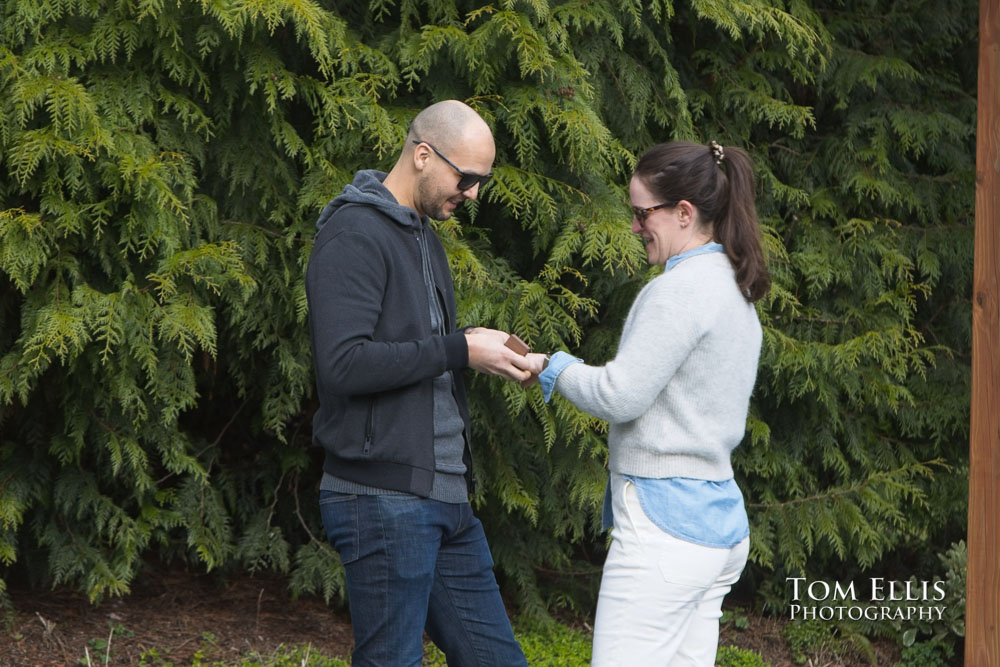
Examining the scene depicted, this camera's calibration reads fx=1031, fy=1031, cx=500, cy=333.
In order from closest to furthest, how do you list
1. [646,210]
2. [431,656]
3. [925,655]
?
1. [646,210]
2. [431,656]
3. [925,655]

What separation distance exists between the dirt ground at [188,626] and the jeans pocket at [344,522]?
7.16 feet

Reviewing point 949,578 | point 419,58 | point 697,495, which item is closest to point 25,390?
point 419,58

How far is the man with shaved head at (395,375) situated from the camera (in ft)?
7.75

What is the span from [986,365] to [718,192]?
181 centimetres

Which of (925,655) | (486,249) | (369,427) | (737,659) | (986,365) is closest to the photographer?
(369,427)

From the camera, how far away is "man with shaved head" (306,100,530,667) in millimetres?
2361

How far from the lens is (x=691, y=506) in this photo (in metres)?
2.39

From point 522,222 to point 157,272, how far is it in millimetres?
1451

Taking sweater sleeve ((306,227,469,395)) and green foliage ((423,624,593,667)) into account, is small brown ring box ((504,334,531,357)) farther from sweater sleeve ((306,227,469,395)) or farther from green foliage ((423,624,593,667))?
green foliage ((423,624,593,667))

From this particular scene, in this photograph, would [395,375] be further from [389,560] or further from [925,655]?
[925,655]

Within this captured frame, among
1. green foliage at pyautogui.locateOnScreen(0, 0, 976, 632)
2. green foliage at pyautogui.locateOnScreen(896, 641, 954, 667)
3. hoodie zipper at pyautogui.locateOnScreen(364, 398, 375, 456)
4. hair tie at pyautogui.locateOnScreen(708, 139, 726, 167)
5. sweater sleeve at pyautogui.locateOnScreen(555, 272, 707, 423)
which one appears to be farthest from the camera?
green foliage at pyautogui.locateOnScreen(896, 641, 954, 667)

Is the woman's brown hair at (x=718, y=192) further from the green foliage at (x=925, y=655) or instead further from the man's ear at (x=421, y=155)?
the green foliage at (x=925, y=655)

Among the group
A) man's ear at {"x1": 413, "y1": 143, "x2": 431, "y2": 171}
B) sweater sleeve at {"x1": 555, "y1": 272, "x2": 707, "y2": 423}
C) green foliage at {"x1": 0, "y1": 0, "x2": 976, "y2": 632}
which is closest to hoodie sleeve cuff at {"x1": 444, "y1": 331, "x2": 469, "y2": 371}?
sweater sleeve at {"x1": 555, "y1": 272, "x2": 707, "y2": 423}

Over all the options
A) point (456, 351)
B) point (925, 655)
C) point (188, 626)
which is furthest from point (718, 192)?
point (925, 655)
